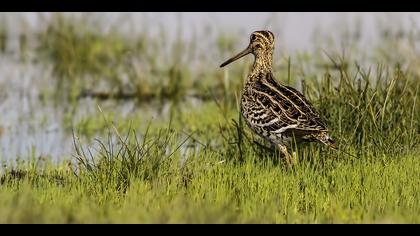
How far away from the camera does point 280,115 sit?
8594 millimetres

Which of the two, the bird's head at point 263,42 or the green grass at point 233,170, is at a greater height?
the bird's head at point 263,42

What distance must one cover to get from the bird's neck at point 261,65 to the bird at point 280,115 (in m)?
0.12

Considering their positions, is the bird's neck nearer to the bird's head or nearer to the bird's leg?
the bird's head

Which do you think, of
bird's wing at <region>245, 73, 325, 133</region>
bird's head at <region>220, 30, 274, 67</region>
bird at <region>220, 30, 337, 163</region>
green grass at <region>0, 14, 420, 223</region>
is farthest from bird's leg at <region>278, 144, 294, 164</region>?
bird's head at <region>220, 30, 274, 67</region>

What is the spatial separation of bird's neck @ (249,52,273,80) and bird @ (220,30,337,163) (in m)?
0.12

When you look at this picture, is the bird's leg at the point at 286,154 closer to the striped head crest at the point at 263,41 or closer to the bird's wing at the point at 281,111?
the bird's wing at the point at 281,111

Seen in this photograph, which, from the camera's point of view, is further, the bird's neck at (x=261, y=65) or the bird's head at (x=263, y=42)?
the bird's head at (x=263, y=42)

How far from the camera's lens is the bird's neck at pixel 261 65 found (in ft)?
31.1

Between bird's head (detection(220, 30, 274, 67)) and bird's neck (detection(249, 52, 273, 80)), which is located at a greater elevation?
bird's head (detection(220, 30, 274, 67))

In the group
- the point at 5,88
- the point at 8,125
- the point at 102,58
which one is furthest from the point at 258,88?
the point at 102,58

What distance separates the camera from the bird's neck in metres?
9.49

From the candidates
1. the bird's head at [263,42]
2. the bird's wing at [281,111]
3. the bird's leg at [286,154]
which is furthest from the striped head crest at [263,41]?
the bird's leg at [286,154]
